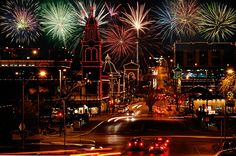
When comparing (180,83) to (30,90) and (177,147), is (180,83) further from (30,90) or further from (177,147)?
(177,147)

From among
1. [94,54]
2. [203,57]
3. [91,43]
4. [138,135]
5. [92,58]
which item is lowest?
[138,135]

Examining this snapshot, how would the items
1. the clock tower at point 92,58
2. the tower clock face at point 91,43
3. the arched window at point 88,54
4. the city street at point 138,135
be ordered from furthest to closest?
the arched window at point 88,54 → the tower clock face at point 91,43 → the clock tower at point 92,58 → the city street at point 138,135

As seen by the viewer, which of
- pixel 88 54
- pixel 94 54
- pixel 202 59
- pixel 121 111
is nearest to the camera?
pixel 121 111

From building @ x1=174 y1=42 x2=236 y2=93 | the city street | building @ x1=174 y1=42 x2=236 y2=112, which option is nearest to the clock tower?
building @ x1=174 y1=42 x2=236 y2=112

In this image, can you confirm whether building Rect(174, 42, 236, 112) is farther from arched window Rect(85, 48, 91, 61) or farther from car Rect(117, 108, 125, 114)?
arched window Rect(85, 48, 91, 61)

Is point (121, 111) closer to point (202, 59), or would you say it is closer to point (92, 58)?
point (92, 58)

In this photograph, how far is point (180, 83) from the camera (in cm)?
15075

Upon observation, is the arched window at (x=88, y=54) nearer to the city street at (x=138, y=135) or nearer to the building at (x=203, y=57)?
the city street at (x=138, y=135)

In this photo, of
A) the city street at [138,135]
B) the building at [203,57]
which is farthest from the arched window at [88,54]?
the building at [203,57]

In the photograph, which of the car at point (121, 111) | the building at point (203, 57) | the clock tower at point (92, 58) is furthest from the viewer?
the building at point (203, 57)

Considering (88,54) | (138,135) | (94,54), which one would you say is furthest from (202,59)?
(138,135)

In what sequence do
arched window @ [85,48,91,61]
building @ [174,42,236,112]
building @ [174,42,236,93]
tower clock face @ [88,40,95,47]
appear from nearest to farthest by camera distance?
tower clock face @ [88,40,95,47] < arched window @ [85,48,91,61] < building @ [174,42,236,112] < building @ [174,42,236,93]

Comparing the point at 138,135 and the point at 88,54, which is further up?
the point at 88,54

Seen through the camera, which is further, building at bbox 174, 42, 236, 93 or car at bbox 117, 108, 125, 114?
building at bbox 174, 42, 236, 93
